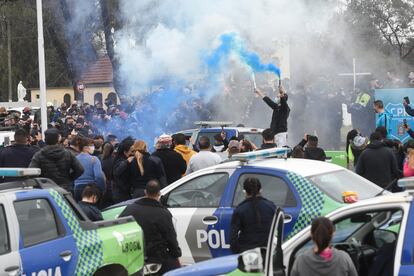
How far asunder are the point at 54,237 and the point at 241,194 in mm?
2688

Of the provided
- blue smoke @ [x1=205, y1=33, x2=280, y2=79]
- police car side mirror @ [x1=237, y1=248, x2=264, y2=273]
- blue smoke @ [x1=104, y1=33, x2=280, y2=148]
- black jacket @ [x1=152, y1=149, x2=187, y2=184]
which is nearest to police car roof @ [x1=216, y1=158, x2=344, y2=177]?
black jacket @ [x1=152, y1=149, x2=187, y2=184]

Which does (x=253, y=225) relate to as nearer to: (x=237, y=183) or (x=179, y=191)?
(x=237, y=183)

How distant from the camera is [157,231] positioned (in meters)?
8.30

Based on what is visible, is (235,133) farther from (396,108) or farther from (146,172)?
(146,172)

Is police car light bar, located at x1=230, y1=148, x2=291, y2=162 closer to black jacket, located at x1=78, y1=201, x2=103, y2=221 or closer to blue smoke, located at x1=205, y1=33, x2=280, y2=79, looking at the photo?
black jacket, located at x1=78, y1=201, x2=103, y2=221

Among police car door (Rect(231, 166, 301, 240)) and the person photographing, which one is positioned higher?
the person photographing

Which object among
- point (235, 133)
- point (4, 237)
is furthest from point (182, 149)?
point (4, 237)

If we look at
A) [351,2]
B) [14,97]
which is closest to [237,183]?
[351,2]

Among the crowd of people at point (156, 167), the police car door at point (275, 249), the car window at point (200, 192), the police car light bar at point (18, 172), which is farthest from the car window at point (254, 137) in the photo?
the police car door at point (275, 249)

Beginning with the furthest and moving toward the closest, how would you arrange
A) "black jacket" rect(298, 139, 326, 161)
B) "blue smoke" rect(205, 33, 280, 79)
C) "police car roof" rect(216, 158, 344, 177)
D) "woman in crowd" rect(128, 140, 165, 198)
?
"blue smoke" rect(205, 33, 280, 79) → "black jacket" rect(298, 139, 326, 161) → "woman in crowd" rect(128, 140, 165, 198) → "police car roof" rect(216, 158, 344, 177)

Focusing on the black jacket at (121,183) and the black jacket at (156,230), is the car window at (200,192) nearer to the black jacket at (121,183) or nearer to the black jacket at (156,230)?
the black jacket at (156,230)

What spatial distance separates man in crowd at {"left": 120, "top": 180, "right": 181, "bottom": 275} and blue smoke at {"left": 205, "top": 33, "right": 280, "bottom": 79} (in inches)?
522

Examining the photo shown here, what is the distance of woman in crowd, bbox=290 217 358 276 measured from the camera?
555 cm

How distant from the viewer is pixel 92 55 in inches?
1233
